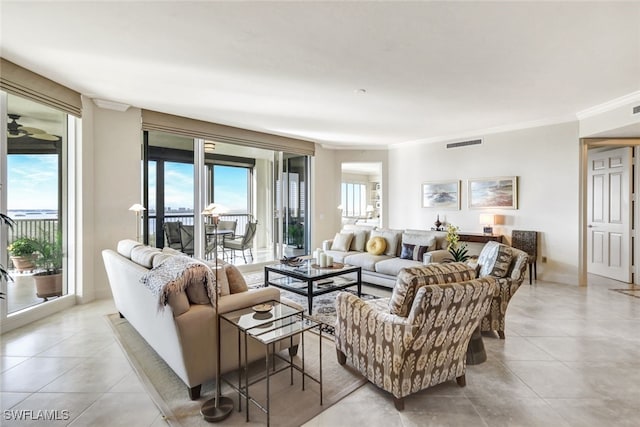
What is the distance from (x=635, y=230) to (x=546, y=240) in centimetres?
138

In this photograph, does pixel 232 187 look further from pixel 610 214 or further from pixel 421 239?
pixel 610 214

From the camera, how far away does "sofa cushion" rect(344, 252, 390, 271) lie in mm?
4766

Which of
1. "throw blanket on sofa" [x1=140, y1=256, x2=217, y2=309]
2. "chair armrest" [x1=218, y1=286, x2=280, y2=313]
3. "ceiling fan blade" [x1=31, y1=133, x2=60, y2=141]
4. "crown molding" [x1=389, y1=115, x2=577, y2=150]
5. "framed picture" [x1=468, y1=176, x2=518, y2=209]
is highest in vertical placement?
"crown molding" [x1=389, y1=115, x2=577, y2=150]

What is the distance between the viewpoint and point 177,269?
2020 mm

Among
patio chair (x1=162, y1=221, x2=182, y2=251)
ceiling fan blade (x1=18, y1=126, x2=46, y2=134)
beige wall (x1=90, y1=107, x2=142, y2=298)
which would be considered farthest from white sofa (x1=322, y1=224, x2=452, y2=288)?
ceiling fan blade (x1=18, y1=126, x2=46, y2=134)

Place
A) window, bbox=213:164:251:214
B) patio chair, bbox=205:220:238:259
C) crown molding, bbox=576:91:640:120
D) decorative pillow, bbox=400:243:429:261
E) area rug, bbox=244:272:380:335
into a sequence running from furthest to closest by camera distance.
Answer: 1. window, bbox=213:164:251:214
2. patio chair, bbox=205:220:238:259
3. decorative pillow, bbox=400:243:429:261
4. crown molding, bbox=576:91:640:120
5. area rug, bbox=244:272:380:335

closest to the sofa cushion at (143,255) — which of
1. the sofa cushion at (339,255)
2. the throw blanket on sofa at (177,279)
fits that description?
the throw blanket on sofa at (177,279)

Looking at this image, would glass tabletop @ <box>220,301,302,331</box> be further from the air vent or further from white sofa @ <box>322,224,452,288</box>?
the air vent

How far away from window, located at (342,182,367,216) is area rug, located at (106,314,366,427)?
10.3 metres

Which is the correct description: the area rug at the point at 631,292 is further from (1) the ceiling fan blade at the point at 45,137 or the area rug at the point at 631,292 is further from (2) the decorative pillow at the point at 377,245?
(1) the ceiling fan blade at the point at 45,137

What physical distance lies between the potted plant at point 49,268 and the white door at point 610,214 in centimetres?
866

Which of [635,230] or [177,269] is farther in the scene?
[635,230]

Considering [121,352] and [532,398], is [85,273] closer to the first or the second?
[121,352]

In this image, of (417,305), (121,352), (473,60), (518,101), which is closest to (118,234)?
(121,352)
